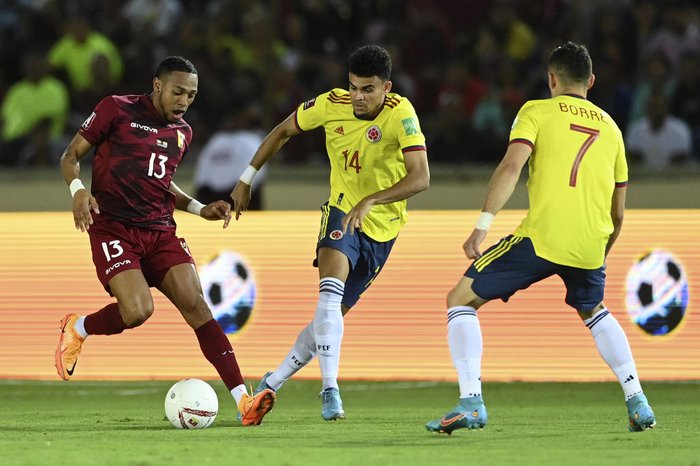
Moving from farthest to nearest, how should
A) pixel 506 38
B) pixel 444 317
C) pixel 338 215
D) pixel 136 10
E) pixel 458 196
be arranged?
pixel 136 10 < pixel 506 38 < pixel 458 196 < pixel 444 317 < pixel 338 215

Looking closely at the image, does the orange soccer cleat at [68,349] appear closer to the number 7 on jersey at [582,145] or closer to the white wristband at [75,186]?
the white wristband at [75,186]

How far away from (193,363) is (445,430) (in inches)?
184

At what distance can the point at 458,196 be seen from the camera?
13922mm

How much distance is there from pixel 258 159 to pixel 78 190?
1375 millimetres

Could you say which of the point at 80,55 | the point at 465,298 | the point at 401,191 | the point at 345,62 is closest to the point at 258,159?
the point at 401,191

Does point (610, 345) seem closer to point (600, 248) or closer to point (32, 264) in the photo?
point (600, 248)

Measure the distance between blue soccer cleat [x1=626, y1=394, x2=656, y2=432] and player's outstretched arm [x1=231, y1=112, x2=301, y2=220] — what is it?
9.17ft

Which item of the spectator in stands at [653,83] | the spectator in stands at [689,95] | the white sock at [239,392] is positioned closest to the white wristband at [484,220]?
the white sock at [239,392]

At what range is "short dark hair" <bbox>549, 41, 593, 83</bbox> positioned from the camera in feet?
24.3

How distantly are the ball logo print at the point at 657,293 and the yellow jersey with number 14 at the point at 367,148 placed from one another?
2.95 meters

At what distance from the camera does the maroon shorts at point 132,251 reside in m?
8.20

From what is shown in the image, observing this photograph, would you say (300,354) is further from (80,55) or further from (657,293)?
(80,55)

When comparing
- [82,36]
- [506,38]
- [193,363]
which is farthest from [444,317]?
[82,36]

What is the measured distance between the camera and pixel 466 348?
7266mm
